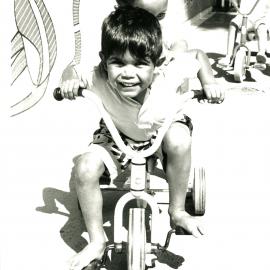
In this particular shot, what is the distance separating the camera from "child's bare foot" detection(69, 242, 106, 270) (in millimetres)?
2529

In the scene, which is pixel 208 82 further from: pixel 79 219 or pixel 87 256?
pixel 79 219

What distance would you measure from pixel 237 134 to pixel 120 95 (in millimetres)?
2008

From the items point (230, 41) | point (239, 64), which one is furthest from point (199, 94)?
point (230, 41)

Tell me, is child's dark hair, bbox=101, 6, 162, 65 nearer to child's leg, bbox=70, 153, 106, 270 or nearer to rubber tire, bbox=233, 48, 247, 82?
child's leg, bbox=70, 153, 106, 270

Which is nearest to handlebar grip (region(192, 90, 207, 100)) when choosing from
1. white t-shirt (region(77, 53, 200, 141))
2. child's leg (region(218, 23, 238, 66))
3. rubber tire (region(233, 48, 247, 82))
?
white t-shirt (region(77, 53, 200, 141))

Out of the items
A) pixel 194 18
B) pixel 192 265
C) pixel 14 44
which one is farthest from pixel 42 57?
pixel 194 18

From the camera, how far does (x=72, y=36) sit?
17.3 feet

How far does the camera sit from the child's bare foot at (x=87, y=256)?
2.53 metres

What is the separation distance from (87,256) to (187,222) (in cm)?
49

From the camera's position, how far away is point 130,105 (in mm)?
2703

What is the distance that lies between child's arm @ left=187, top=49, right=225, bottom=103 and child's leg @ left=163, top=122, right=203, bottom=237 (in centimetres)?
23

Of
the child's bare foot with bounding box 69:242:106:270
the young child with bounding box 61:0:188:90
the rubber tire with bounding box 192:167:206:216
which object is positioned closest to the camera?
the child's bare foot with bounding box 69:242:106:270

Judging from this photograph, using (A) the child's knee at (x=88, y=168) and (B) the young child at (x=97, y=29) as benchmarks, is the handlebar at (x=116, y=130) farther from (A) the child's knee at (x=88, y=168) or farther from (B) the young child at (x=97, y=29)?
(A) the child's knee at (x=88, y=168)

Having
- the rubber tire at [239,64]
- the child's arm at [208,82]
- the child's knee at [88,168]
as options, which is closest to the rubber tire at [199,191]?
the child's arm at [208,82]
